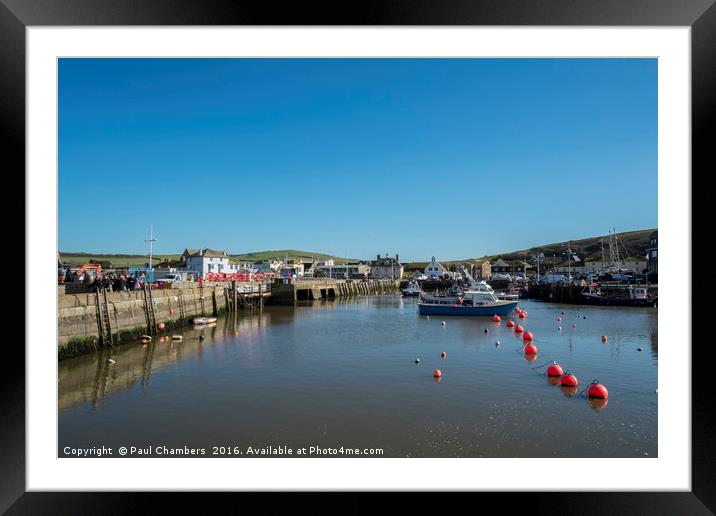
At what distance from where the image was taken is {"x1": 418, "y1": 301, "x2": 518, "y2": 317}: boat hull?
26031mm

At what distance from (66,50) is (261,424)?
5948 millimetres

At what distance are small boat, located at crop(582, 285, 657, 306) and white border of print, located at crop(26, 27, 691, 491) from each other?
33.6 meters

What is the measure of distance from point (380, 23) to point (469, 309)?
23.8 m

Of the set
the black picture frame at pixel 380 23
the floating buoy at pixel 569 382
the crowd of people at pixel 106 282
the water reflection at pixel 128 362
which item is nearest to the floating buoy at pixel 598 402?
the floating buoy at pixel 569 382

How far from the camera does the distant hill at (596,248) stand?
51.5 metres

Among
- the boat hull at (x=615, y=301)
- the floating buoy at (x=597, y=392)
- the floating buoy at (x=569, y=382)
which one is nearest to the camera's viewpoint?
the floating buoy at (x=597, y=392)

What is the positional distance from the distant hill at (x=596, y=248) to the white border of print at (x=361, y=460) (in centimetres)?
4992

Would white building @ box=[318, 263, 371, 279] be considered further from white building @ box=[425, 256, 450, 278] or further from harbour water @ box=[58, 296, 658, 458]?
harbour water @ box=[58, 296, 658, 458]

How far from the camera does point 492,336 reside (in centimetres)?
1897

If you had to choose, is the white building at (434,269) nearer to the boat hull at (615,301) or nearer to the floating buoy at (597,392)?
the boat hull at (615,301)

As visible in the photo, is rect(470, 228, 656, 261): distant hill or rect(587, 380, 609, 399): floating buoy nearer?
rect(587, 380, 609, 399): floating buoy

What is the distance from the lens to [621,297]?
115ft

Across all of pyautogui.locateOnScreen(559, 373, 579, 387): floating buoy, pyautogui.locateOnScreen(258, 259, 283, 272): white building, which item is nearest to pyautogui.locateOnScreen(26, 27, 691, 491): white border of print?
pyautogui.locateOnScreen(559, 373, 579, 387): floating buoy

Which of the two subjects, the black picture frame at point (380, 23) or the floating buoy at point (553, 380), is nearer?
the black picture frame at point (380, 23)
